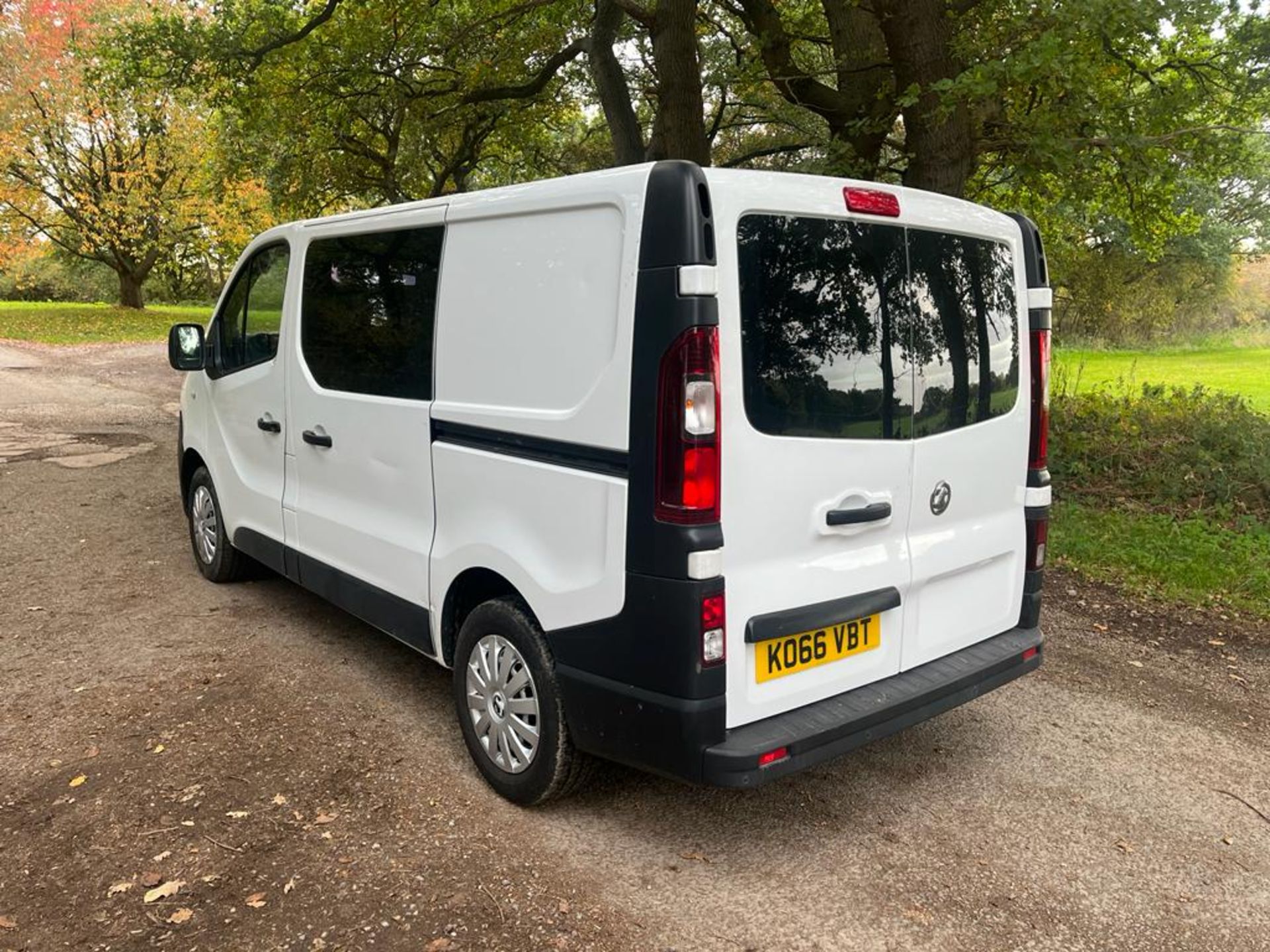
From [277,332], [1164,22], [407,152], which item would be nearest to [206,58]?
[407,152]

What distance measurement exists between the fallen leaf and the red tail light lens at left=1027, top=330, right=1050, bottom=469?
10.6 feet

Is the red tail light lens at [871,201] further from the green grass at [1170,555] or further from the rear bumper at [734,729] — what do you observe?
the green grass at [1170,555]

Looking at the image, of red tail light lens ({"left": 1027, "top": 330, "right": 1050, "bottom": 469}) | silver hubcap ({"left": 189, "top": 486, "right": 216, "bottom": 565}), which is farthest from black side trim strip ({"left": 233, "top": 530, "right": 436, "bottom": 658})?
red tail light lens ({"left": 1027, "top": 330, "right": 1050, "bottom": 469})

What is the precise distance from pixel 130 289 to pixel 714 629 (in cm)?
3385

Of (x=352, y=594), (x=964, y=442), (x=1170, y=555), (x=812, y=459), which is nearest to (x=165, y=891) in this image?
(x=352, y=594)

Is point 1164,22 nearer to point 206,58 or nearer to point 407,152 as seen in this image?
point 206,58

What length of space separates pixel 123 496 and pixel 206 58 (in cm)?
652

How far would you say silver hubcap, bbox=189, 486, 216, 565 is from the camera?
5.52 meters

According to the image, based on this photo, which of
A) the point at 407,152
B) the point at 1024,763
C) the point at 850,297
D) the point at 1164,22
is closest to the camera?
the point at 850,297

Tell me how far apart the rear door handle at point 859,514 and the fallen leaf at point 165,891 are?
7.23ft

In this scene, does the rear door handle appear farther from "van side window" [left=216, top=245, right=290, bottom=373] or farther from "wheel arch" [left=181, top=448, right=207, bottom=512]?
"wheel arch" [left=181, top=448, right=207, bottom=512]

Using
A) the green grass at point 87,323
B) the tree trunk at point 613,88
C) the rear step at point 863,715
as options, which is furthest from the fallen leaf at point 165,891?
the green grass at point 87,323

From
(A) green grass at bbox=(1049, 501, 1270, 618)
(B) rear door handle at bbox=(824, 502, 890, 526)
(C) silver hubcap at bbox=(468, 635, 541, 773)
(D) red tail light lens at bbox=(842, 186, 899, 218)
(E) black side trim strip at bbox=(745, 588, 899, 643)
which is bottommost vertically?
(A) green grass at bbox=(1049, 501, 1270, 618)

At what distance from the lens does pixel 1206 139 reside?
305 inches
